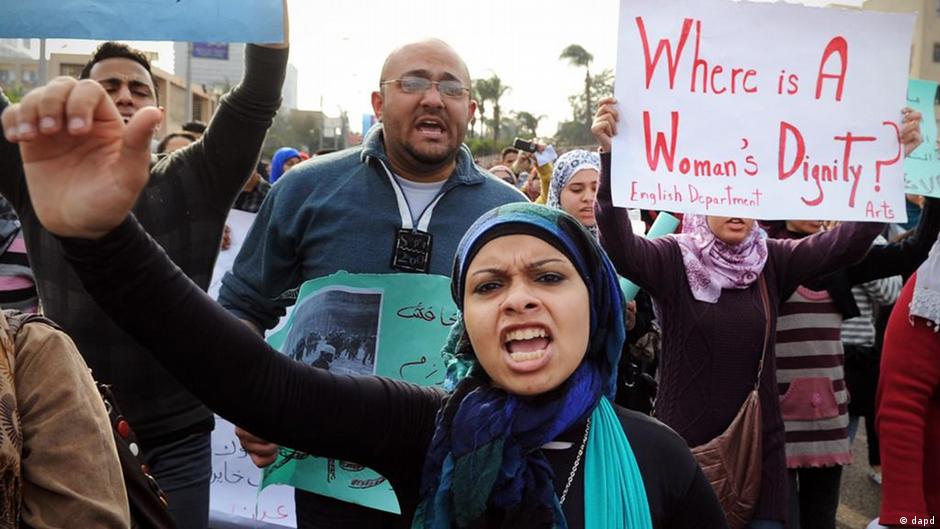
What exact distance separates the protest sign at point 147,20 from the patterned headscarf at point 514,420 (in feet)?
1.93

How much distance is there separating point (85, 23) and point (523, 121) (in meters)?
63.0

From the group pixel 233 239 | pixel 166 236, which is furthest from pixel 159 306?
pixel 233 239

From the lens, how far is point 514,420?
1.71 m

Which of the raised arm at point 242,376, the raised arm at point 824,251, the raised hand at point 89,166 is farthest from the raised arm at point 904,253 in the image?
the raised hand at point 89,166

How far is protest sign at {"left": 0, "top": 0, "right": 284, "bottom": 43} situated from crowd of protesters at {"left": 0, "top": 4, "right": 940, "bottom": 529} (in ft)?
0.57

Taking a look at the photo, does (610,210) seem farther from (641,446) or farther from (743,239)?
(641,446)

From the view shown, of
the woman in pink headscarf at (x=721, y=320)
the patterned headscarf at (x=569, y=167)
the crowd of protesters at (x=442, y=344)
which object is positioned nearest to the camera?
the crowd of protesters at (x=442, y=344)

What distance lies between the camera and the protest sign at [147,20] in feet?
5.56

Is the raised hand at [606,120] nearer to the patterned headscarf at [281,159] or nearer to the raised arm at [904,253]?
the raised arm at [904,253]

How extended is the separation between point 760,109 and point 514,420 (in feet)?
5.11

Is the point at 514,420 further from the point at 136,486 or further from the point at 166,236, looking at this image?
the point at 166,236

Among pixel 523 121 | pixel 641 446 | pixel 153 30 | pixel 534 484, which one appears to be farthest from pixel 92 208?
pixel 523 121

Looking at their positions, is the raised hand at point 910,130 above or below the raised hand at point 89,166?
above

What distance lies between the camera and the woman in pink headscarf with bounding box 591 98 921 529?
130 inches
